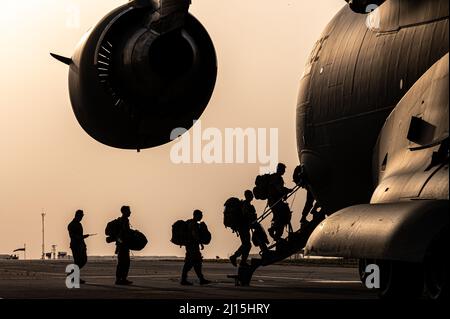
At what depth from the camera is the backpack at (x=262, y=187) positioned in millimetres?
24844

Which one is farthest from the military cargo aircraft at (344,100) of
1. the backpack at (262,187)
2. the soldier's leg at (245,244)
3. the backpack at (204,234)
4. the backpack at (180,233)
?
the backpack at (180,233)

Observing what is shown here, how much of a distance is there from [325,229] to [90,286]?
1049cm

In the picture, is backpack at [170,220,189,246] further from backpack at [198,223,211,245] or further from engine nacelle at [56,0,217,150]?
engine nacelle at [56,0,217,150]

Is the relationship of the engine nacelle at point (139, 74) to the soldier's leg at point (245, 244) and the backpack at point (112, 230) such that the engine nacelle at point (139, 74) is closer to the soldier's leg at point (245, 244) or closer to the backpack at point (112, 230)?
the backpack at point (112, 230)

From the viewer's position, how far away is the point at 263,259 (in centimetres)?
2523

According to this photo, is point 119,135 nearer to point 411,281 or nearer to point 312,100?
point 312,100

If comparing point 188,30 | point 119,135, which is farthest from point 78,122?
point 188,30

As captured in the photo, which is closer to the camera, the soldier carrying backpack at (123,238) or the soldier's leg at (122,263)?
the soldier carrying backpack at (123,238)

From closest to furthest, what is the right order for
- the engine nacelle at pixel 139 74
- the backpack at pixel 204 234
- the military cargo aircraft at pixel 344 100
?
the military cargo aircraft at pixel 344 100 → the engine nacelle at pixel 139 74 → the backpack at pixel 204 234

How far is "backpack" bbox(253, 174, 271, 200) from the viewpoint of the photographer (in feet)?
81.5

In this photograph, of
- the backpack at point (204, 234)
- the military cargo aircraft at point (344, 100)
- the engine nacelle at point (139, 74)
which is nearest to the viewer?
the military cargo aircraft at point (344, 100)

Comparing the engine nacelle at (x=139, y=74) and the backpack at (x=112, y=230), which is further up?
the engine nacelle at (x=139, y=74)

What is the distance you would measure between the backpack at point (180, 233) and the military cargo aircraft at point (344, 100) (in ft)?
11.5

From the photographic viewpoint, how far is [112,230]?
2491cm
